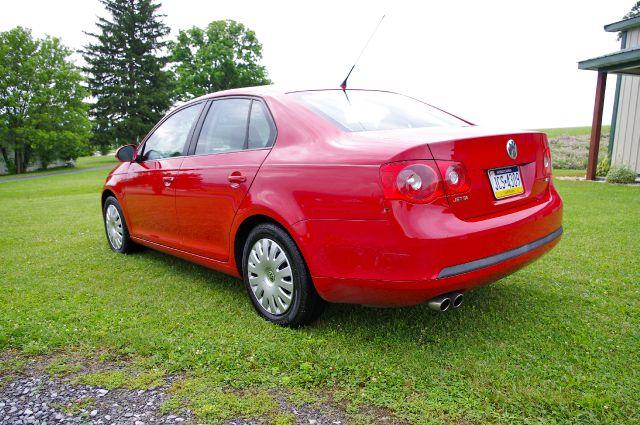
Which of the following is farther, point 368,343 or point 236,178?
point 236,178

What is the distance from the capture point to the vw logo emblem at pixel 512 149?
290cm

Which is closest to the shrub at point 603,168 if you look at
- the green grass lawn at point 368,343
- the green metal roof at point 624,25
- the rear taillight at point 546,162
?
the green metal roof at point 624,25

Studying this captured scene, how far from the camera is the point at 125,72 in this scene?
4178 centimetres

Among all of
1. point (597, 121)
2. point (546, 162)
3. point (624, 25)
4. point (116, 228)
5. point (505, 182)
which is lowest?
point (116, 228)

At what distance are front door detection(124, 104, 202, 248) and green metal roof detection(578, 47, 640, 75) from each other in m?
10.9

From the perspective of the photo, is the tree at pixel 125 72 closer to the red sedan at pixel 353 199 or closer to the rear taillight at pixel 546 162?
the red sedan at pixel 353 199

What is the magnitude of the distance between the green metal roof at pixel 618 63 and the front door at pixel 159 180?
10.9 meters

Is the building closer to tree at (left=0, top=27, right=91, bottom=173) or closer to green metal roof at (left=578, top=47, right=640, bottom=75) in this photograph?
green metal roof at (left=578, top=47, right=640, bottom=75)

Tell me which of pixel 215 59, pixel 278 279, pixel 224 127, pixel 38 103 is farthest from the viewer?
pixel 215 59

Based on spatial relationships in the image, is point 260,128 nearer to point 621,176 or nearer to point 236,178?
point 236,178

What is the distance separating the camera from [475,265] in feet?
8.63

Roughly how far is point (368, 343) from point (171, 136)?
2.76 m

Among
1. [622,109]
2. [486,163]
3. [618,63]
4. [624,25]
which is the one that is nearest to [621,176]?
[618,63]

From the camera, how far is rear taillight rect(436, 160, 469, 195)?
8.51 feet
